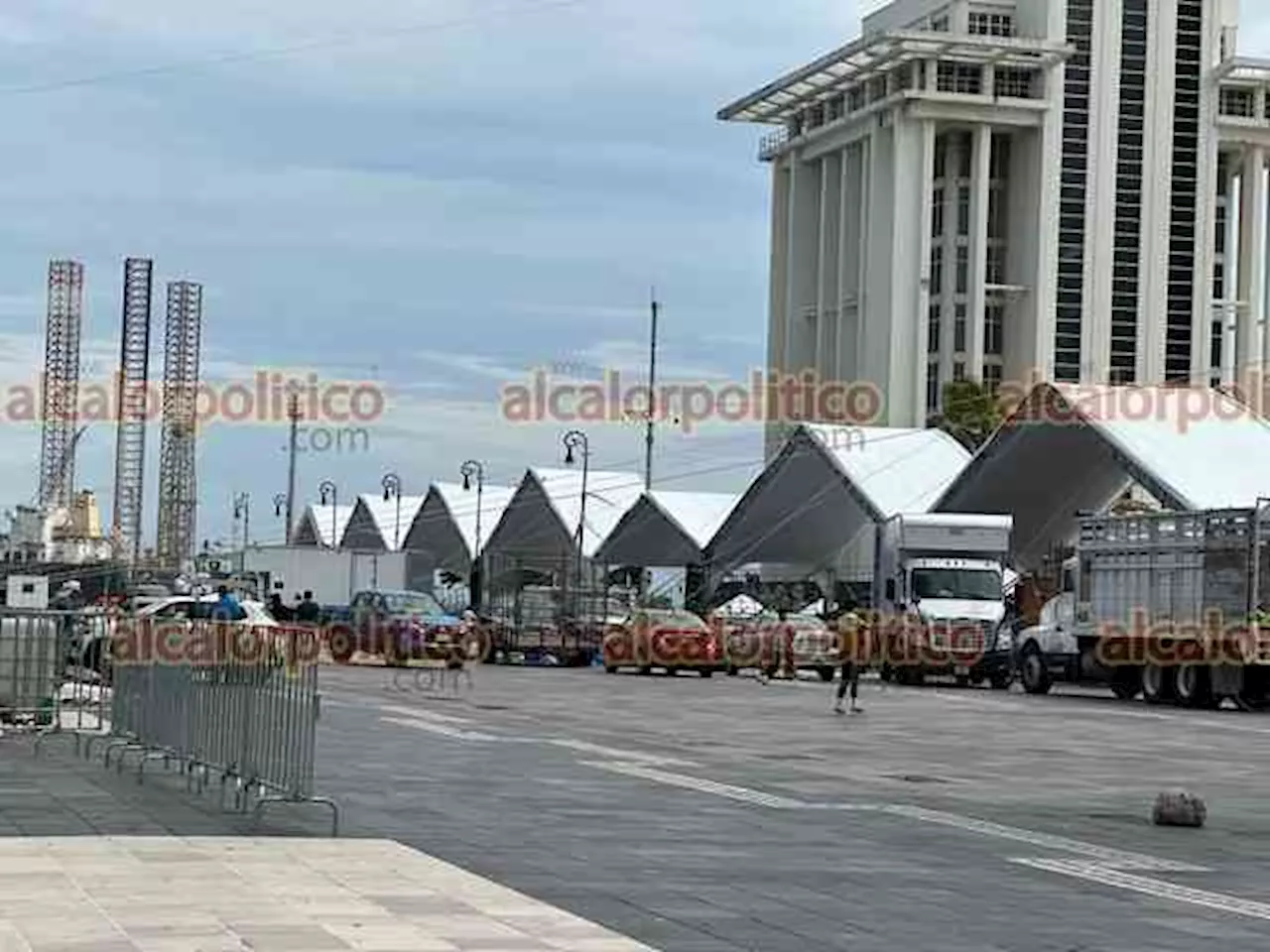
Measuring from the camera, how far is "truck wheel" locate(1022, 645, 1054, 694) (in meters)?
44.5

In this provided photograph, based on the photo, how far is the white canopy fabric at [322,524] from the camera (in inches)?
4770

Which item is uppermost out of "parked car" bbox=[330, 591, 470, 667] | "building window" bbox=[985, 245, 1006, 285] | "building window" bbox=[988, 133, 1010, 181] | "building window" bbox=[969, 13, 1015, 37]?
Answer: "building window" bbox=[969, 13, 1015, 37]

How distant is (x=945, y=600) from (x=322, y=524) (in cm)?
8017

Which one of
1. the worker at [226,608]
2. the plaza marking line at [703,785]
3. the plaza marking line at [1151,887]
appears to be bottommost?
the plaza marking line at [703,785]

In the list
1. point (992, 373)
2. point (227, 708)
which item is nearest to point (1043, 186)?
point (992, 373)

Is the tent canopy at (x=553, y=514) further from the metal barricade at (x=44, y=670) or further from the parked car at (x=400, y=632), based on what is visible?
the metal barricade at (x=44, y=670)

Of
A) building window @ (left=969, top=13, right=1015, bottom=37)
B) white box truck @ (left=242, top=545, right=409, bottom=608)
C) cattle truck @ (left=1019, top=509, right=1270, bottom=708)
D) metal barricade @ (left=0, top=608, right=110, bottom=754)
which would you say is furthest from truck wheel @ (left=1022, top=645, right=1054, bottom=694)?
building window @ (left=969, top=13, right=1015, bottom=37)

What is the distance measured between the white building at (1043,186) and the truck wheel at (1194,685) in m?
79.2

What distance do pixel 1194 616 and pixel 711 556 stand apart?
1741 inches

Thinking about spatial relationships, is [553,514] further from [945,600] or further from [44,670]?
[44,670]

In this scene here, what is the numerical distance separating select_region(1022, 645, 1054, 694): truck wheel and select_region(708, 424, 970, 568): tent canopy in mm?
19955

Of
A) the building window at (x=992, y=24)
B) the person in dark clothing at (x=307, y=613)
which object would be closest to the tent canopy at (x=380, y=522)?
the building window at (x=992, y=24)

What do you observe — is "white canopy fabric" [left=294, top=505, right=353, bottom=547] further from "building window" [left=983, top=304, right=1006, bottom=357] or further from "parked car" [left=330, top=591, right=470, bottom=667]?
"parked car" [left=330, top=591, right=470, bottom=667]

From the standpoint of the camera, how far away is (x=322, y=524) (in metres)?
Result: 124
